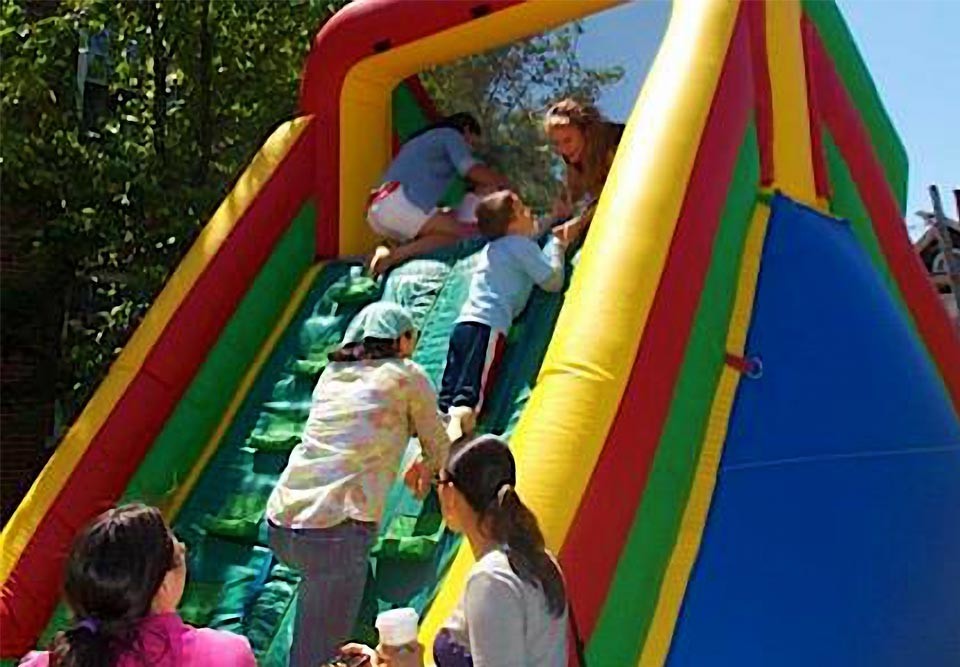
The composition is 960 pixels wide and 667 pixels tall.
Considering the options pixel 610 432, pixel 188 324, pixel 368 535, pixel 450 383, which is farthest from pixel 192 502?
pixel 610 432

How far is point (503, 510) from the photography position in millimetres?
2291

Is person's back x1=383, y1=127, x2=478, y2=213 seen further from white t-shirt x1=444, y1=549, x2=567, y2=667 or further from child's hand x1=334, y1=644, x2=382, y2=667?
white t-shirt x1=444, y1=549, x2=567, y2=667

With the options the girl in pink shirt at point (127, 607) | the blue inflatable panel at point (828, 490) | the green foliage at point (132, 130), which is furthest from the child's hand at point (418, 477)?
the green foliage at point (132, 130)

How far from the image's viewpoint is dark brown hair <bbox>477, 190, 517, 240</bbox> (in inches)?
170

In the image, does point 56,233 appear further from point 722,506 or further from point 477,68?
point 722,506

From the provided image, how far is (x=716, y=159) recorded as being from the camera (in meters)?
3.87

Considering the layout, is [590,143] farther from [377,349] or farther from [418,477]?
[418,477]

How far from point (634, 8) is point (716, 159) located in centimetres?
161

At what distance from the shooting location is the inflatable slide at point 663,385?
133 inches

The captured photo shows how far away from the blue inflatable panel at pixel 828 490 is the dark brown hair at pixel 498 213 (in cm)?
86

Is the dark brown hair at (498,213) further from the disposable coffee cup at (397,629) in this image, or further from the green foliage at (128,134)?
the green foliage at (128,134)

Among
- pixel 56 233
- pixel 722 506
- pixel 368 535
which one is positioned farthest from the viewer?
pixel 56 233

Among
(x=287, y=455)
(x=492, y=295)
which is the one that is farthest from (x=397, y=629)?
(x=287, y=455)

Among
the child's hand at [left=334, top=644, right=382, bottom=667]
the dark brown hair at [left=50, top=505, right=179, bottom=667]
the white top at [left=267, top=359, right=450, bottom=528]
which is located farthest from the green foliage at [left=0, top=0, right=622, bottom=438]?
the dark brown hair at [left=50, top=505, right=179, bottom=667]
